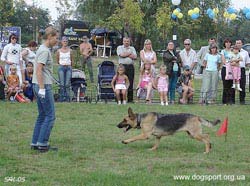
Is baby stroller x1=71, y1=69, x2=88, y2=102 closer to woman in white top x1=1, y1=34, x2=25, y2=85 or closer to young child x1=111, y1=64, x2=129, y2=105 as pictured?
young child x1=111, y1=64, x2=129, y2=105

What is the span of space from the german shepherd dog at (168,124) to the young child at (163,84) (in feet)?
18.4

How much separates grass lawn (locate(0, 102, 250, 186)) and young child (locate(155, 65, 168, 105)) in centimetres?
285

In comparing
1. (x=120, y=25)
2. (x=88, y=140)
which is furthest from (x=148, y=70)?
(x=120, y=25)

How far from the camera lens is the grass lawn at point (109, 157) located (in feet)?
20.2

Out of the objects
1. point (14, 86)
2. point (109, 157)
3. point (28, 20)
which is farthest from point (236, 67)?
point (28, 20)

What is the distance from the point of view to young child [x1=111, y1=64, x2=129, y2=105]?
13703 mm

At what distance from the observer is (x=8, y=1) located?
2756cm

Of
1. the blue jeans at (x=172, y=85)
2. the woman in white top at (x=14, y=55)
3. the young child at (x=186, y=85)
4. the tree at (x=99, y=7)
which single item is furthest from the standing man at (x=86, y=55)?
the tree at (x=99, y=7)

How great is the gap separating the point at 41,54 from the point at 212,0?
126ft

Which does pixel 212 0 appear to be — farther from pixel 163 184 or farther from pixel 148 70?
pixel 163 184

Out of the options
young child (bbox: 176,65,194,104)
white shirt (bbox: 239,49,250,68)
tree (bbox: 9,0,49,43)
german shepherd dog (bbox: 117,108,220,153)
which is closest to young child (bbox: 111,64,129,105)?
young child (bbox: 176,65,194,104)

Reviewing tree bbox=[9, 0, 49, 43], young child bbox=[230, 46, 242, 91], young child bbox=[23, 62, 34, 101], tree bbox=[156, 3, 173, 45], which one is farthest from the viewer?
tree bbox=[9, 0, 49, 43]

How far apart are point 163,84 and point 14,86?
3909 mm

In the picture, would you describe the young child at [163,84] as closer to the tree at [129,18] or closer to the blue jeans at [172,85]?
the blue jeans at [172,85]
